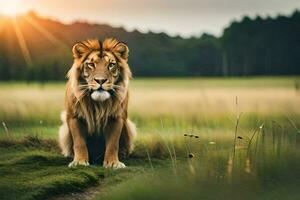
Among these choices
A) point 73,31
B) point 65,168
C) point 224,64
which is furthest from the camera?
point 224,64

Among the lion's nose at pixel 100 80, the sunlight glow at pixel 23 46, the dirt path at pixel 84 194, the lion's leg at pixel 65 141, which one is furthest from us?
the sunlight glow at pixel 23 46

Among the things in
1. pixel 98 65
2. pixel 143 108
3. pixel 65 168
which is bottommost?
pixel 65 168

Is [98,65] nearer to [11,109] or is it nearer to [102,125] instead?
[102,125]

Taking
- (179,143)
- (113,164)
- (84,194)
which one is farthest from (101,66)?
(84,194)

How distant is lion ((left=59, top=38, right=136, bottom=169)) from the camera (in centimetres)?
525

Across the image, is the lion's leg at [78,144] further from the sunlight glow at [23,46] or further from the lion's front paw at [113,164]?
the sunlight glow at [23,46]

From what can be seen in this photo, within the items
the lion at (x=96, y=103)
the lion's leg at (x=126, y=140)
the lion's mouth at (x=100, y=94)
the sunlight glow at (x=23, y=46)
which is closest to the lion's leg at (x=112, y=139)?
the lion at (x=96, y=103)

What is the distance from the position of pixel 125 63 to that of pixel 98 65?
22 centimetres

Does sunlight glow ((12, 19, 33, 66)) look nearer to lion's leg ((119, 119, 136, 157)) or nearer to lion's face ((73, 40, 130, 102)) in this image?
lion's face ((73, 40, 130, 102))

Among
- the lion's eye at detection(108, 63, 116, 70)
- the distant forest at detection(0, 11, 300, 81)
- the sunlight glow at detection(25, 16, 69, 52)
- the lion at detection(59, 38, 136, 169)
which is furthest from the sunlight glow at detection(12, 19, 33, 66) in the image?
the lion's eye at detection(108, 63, 116, 70)

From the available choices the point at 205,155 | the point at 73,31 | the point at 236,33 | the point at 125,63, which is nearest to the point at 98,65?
the point at 125,63

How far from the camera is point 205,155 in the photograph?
5.30m

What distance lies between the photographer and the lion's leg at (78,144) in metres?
5.34

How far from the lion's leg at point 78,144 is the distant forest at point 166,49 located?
428 mm
